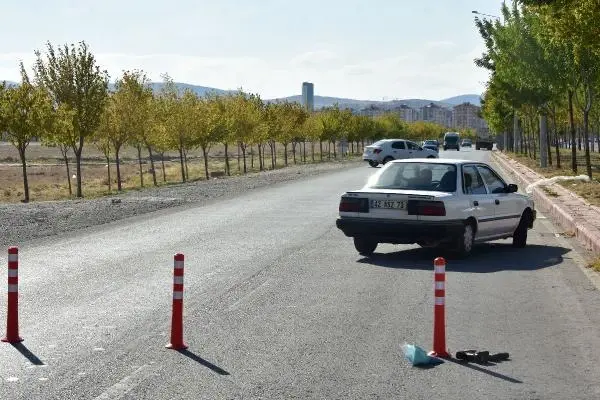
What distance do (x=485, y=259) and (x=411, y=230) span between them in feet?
4.33

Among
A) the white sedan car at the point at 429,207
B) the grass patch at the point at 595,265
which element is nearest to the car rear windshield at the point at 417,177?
the white sedan car at the point at 429,207

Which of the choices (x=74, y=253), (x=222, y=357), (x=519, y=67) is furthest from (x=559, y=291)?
(x=519, y=67)

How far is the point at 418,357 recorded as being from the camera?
287 inches

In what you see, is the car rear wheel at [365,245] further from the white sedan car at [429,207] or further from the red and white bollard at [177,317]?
the red and white bollard at [177,317]

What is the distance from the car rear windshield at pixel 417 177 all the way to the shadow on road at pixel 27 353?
7.38 meters

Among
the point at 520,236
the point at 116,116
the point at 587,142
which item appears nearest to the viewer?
the point at 520,236

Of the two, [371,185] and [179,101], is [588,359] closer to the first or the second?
[371,185]

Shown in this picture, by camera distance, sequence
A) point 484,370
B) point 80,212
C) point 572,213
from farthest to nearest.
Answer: point 80,212 → point 572,213 → point 484,370

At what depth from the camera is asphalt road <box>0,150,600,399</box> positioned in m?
6.71

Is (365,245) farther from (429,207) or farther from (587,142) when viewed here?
(587,142)

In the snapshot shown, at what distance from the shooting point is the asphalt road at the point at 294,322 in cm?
671

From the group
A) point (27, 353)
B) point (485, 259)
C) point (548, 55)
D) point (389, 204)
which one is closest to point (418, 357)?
point (27, 353)

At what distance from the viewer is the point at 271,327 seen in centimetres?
884

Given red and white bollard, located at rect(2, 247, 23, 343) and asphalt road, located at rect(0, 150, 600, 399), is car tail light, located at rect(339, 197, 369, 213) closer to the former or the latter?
asphalt road, located at rect(0, 150, 600, 399)
